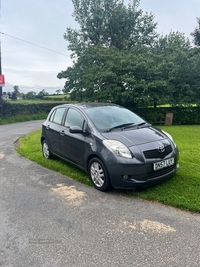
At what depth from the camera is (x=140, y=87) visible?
14070 mm

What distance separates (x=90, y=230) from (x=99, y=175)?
127cm

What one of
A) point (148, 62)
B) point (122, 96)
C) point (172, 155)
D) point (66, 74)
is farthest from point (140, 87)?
point (172, 155)

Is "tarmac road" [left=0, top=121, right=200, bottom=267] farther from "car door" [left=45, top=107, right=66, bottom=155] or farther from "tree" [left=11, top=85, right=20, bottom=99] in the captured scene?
"tree" [left=11, top=85, right=20, bottom=99]

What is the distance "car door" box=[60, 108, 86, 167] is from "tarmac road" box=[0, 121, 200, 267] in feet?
2.35

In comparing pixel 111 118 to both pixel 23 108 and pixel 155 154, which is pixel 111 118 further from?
pixel 23 108

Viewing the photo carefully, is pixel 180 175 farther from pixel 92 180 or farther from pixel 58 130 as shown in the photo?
pixel 58 130

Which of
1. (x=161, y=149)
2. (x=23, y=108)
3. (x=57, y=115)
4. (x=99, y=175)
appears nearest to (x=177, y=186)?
(x=161, y=149)

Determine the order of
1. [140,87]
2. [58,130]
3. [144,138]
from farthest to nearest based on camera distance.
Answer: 1. [140,87]
2. [58,130]
3. [144,138]

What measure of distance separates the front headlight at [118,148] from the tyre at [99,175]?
337mm

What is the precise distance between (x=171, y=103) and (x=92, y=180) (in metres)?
12.5

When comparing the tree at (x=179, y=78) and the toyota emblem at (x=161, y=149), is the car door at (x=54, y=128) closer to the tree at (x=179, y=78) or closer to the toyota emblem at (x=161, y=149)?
the toyota emblem at (x=161, y=149)

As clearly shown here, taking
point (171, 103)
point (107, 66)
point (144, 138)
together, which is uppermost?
point (107, 66)

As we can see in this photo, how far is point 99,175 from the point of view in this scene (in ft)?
13.2

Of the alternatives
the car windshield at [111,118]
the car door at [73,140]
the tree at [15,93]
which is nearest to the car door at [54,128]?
the car door at [73,140]
